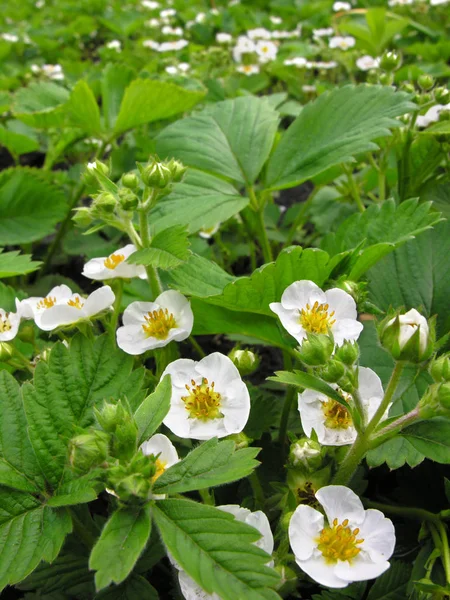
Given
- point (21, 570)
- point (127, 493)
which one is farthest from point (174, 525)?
point (21, 570)

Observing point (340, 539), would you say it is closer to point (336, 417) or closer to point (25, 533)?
point (336, 417)

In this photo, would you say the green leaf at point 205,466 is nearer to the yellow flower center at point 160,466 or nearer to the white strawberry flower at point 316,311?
the yellow flower center at point 160,466

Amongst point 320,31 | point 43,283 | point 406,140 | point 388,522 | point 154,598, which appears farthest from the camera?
point 320,31

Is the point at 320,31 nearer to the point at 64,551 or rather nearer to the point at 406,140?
the point at 406,140

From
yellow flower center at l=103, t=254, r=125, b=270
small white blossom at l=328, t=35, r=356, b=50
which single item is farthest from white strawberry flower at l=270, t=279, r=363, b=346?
small white blossom at l=328, t=35, r=356, b=50

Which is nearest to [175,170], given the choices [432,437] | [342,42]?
[432,437]

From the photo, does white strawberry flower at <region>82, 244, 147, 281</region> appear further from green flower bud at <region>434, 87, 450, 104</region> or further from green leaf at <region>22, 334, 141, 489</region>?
green flower bud at <region>434, 87, 450, 104</region>
